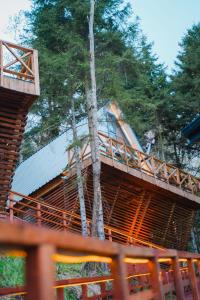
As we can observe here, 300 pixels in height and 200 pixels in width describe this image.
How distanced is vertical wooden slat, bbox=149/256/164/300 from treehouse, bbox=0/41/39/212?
6144mm

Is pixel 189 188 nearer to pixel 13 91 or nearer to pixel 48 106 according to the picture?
pixel 48 106

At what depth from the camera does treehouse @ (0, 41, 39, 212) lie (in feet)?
25.8

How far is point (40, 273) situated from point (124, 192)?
12.5 metres

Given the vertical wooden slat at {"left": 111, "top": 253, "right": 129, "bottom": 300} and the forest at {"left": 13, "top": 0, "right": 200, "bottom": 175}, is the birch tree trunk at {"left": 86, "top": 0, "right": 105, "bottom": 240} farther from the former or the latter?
the vertical wooden slat at {"left": 111, "top": 253, "right": 129, "bottom": 300}

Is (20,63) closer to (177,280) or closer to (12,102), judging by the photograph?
(12,102)

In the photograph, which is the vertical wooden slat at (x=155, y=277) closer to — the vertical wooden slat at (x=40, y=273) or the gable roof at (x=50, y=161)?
the vertical wooden slat at (x=40, y=273)

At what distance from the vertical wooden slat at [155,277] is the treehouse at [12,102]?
614cm

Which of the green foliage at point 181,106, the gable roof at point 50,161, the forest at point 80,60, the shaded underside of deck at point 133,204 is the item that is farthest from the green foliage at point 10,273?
the green foliage at point 181,106

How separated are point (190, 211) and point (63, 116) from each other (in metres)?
7.01

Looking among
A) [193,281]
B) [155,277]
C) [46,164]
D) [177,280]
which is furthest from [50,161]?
[155,277]

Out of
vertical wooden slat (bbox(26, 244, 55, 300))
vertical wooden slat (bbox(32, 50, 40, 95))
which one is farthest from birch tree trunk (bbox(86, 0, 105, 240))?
vertical wooden slat (bbox(26, 244, 55, 300))

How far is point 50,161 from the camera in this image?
52.3ft

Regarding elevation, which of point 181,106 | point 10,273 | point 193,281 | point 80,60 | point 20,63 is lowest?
point 193,281

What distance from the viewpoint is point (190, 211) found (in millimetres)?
15742
